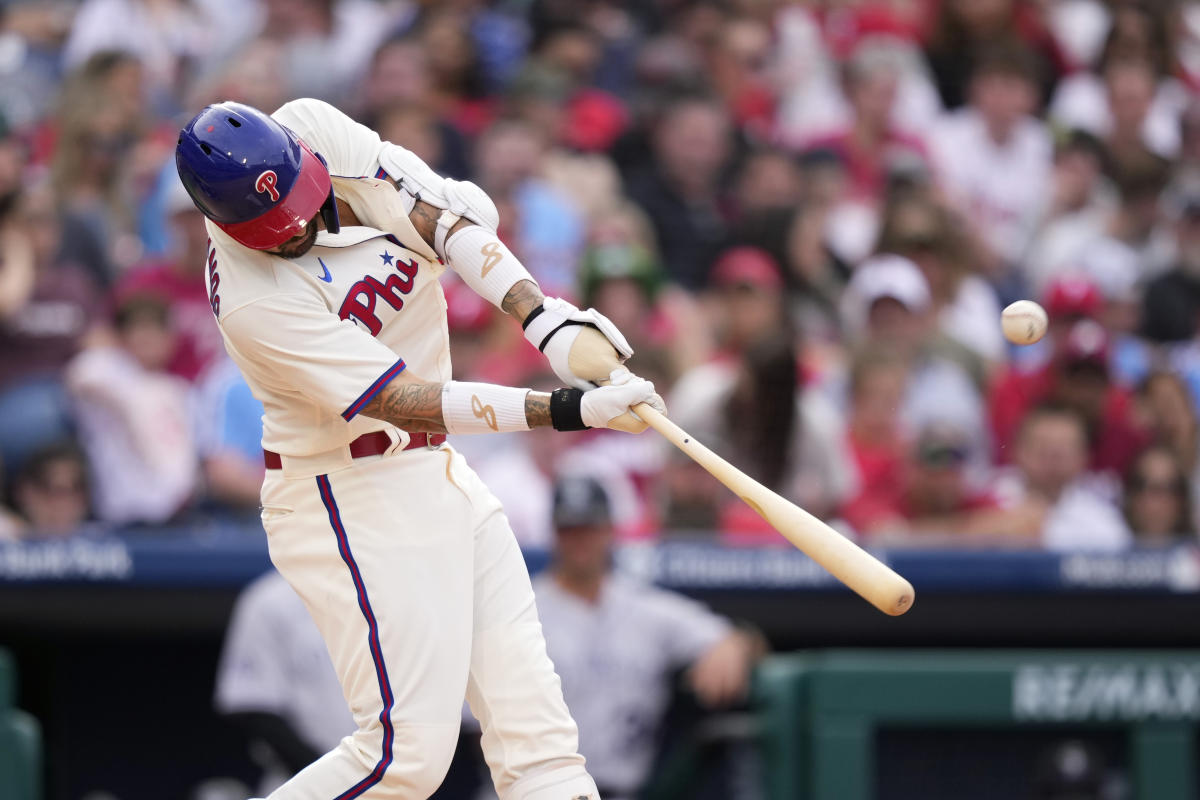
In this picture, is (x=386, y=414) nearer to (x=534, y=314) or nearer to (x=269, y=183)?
(x=534, y=314)

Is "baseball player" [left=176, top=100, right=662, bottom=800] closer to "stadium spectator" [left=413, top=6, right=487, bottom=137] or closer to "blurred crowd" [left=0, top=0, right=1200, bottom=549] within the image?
"blurred crowd" [left=0, top=0, right=1200, bottom=549]

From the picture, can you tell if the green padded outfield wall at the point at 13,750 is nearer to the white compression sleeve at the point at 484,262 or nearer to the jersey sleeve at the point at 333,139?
the jersey sleeve at the point at 333,139

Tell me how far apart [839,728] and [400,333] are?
2.04m

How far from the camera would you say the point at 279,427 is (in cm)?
359

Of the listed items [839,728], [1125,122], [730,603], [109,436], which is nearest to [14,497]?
[109,436]

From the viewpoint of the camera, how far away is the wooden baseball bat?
3.21m

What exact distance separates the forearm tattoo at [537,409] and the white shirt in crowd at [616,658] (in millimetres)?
2074

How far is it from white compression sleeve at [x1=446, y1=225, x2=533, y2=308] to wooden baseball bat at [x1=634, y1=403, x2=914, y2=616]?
1.45ft

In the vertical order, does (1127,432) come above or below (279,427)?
above

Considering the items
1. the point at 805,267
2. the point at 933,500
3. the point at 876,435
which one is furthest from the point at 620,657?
the point at 805,267

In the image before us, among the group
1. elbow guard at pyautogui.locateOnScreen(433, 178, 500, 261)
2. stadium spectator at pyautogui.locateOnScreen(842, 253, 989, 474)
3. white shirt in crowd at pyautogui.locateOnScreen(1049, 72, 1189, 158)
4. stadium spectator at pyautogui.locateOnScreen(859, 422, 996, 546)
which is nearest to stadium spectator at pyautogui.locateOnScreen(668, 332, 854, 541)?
stadium spectator at pyautogui.locateOnScreen(859, 422, 996, 546)

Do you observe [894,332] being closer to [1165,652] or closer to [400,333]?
[1165,652]

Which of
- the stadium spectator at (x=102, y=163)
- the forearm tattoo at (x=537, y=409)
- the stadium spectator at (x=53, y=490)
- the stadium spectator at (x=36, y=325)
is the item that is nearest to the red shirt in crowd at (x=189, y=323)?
the stadium spectator at (x=36, y=325)

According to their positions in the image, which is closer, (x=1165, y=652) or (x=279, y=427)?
(x=279, y=427)
